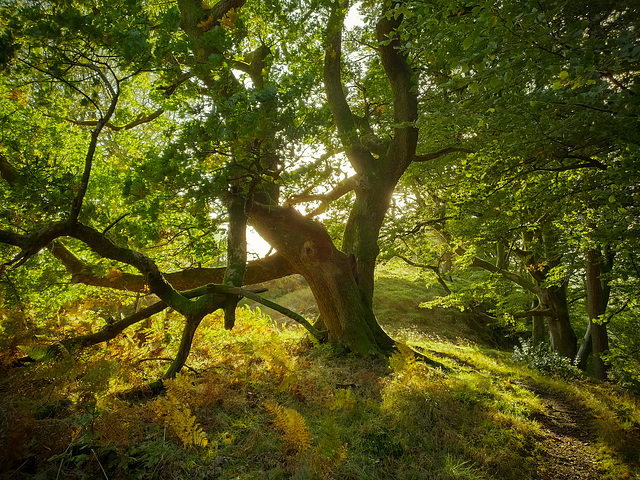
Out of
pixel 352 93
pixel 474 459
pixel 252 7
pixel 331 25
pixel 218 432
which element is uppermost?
pixel 252 7

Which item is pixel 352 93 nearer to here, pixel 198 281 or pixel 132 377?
pixel 198 281

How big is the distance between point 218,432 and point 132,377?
235 cm

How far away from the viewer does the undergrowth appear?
2.97m

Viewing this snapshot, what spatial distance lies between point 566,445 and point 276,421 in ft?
13.9

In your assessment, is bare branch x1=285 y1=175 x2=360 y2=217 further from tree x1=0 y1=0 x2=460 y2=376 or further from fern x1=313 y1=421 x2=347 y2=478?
fern x1=313 y1=421 x2=347 y2=478

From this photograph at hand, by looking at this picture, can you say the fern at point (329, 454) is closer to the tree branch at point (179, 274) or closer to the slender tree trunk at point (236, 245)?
the slender tree trunk at point (236, 245)

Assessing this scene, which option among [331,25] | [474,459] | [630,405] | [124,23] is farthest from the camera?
[331,25]

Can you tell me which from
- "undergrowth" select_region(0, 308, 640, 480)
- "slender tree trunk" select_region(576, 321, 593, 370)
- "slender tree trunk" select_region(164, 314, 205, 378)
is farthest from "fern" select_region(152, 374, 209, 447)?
"slender tree trunk" select_region(576, 321, 593, 370)

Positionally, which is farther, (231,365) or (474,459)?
Result: (231,365)

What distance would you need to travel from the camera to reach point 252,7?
830 cm

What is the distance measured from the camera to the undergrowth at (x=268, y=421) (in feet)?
9.74

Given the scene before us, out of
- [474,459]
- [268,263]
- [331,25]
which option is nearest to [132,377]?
[268,263]

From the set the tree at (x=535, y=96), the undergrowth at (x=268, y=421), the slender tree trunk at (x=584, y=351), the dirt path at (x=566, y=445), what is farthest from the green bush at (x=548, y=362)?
the tree at (x=535, y=96)

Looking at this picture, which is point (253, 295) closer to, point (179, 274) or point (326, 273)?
point (326, 273)
